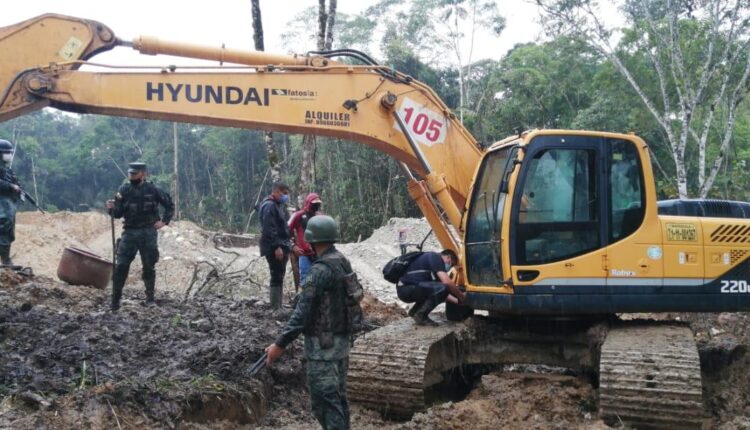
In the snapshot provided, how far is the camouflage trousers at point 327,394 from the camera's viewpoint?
4.20 metres

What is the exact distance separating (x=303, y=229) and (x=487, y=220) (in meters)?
2.98

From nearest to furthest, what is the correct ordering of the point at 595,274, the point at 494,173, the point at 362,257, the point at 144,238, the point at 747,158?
the point at 595,274, the point at 494,173, the point at 144,238, the point at 362,257, the point at 747,158

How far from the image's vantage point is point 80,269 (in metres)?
9.12

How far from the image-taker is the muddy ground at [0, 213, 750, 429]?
176 inches

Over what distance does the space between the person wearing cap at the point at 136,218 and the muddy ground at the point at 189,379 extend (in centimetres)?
50

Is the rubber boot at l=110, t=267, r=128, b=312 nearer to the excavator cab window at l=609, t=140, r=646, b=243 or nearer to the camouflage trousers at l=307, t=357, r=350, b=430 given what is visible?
the camouflage trousers at l=307, t=357, r=350, b=430

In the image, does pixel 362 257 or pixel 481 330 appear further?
pixel 362 257

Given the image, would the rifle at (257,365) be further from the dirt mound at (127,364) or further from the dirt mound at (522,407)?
the dirt mound at (522,407)

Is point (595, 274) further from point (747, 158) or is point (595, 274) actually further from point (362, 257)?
point (747, 158)

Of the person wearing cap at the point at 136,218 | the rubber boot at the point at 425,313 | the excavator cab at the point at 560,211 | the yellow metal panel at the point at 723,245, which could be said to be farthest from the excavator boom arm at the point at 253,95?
the yellow metal panel at the point at 723,245

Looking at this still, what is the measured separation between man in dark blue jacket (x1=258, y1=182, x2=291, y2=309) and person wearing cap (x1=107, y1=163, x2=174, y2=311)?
1.10 meters

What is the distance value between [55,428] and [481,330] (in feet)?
11.4

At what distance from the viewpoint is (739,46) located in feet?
45.7

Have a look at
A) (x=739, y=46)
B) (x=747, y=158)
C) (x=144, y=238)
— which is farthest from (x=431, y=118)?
(x=747, y=158)
